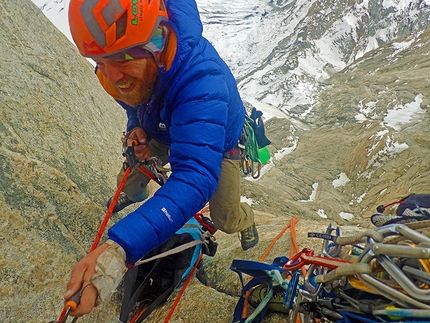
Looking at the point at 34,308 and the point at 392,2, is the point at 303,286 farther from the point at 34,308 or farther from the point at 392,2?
the point at 392,2

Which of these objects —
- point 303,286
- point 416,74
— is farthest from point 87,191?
point 416,74

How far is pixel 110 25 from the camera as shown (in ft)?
7.62

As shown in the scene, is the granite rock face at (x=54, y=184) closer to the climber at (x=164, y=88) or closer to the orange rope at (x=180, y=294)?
the orange rope at (x=180, y=294)

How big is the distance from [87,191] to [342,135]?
52807mm

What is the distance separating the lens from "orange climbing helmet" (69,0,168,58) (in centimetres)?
229

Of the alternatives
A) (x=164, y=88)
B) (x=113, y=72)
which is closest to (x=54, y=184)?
(x=113, y=72)

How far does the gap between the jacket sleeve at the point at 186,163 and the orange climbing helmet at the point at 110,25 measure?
42 centimetres

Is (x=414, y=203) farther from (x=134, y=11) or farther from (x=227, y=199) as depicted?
(x=134, y=11)

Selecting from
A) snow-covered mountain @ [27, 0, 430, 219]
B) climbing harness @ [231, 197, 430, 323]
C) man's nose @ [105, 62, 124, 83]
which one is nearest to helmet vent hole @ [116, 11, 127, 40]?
man's nose @ [105, 62, 124, 83]

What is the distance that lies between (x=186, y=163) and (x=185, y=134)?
21 cm

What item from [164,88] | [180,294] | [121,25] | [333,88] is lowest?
[333,88]

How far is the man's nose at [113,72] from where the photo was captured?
249cm

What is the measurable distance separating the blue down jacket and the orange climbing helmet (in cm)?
25

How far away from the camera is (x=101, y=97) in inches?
296
